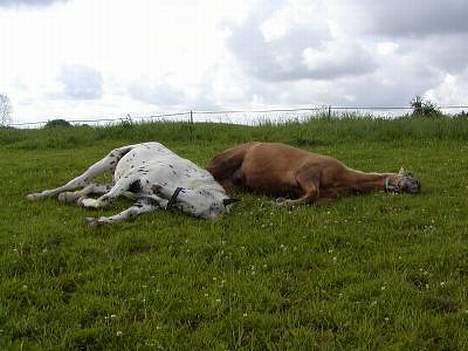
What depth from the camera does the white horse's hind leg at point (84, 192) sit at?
9781 mm

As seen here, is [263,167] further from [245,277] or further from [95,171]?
[245,277]

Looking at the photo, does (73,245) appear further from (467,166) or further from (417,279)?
(467,166)

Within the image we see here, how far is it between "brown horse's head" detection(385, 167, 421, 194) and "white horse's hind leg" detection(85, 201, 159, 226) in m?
3.97

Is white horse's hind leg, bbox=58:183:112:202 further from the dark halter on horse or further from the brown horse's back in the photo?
the brown horse's back

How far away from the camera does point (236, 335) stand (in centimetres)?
487

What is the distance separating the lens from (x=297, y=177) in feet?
33.6

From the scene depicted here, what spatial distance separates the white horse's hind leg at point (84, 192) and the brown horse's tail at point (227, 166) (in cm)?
191

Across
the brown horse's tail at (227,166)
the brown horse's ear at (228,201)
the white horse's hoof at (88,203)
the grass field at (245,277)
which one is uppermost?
the brown horse's tail at (227,166)

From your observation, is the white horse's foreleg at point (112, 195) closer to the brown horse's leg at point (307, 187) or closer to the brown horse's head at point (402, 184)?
the brown horse's leg at point (307, 187)

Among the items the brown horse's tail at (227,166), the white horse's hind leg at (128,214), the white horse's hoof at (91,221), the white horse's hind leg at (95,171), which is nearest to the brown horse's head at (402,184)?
the brown horse's tail at (227,166)

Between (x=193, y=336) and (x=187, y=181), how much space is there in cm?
456

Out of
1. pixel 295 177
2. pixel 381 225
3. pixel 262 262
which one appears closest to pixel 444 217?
pixel 381 225

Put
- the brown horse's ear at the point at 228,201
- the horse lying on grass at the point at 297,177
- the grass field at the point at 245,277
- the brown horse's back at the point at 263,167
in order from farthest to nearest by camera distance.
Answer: the brown horse's back at the point at 263,167, the horse lying on grass at the point at 297,177, the brown horse's ear at the point at 228,201, the grass field at the point at 245,277

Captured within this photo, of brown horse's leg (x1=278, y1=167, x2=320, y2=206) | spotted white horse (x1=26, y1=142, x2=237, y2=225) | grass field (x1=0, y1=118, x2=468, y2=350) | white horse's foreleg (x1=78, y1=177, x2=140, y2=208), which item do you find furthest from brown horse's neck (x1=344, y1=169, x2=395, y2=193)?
white horse's foreleg (x1=78, y1=177, x2=140, y2=208)
